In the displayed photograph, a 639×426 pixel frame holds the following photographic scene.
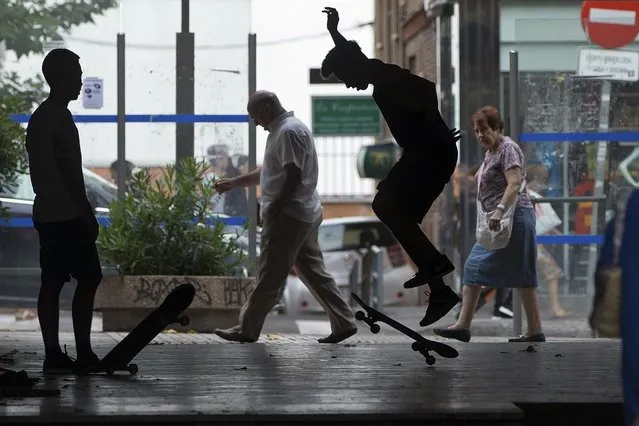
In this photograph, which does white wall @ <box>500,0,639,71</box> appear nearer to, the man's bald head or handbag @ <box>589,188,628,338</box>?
the man's bald head

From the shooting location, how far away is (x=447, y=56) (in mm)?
19359

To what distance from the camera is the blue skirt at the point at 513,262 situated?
1207 centimetres

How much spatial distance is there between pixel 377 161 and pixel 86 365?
1790 cm

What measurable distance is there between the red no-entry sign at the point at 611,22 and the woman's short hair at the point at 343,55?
833 centimetres

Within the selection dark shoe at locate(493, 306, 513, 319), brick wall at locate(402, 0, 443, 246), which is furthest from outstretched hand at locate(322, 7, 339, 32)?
brick wall at locate(402, 0, 443, 246)

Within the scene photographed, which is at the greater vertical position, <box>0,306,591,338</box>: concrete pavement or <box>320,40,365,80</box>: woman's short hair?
<box>320,40,365,80</box>: woman's short hair

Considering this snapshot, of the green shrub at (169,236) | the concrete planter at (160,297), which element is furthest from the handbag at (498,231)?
the green shrub at (169,236)

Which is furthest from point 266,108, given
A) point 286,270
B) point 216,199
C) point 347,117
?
point 347,117

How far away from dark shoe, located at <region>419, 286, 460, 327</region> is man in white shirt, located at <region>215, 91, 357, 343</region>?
282cm

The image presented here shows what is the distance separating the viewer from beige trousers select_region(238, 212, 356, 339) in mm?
11492

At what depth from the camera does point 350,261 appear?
89.9ft

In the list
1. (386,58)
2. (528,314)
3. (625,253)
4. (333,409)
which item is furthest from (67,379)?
(386,58)

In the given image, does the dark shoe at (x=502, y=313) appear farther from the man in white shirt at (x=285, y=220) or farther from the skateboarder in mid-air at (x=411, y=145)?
the skateboarder in mid-air at (x=411, y=145)

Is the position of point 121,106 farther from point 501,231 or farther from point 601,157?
point 601,157
